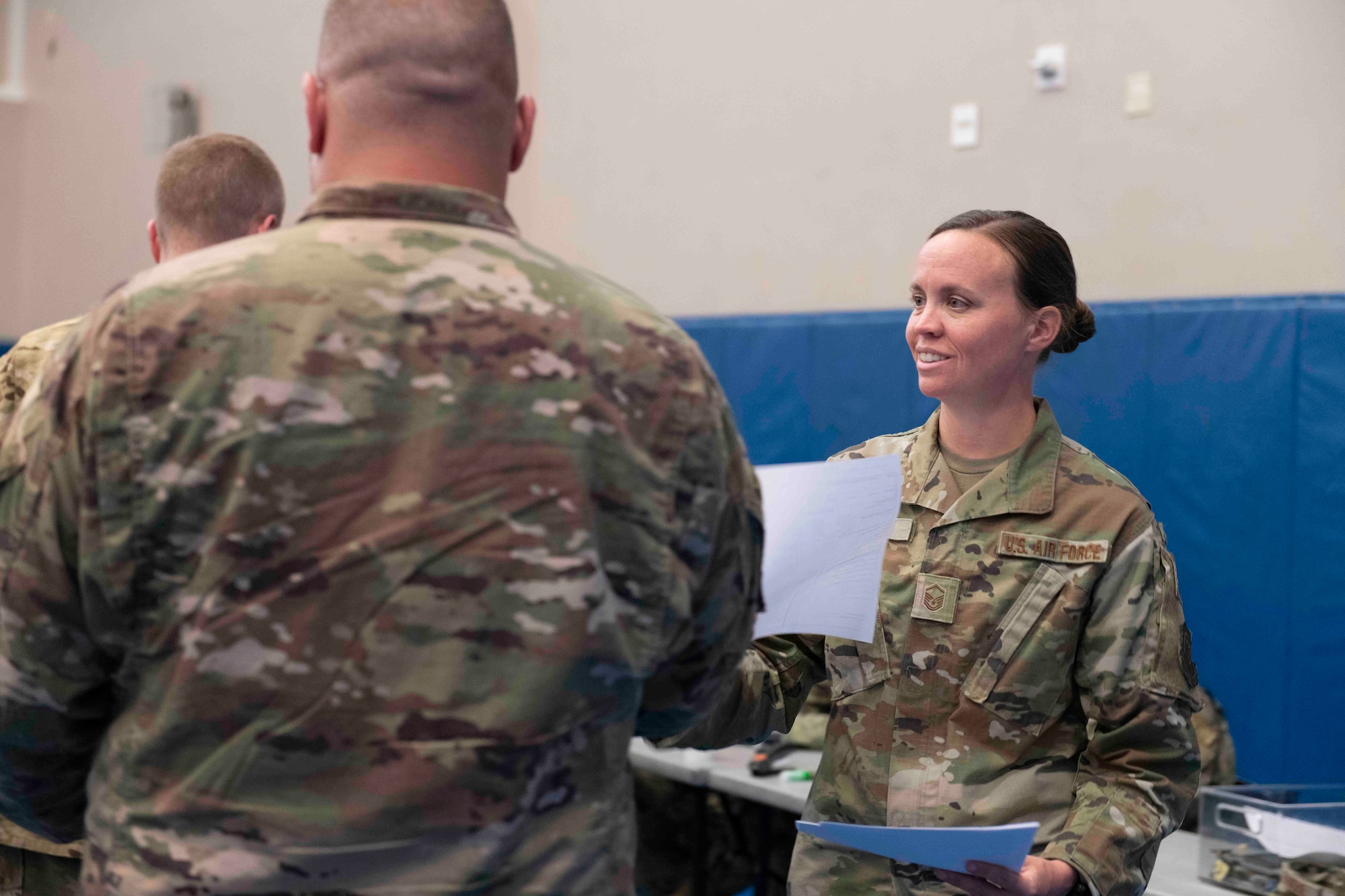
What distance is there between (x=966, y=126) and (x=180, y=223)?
10.2ft

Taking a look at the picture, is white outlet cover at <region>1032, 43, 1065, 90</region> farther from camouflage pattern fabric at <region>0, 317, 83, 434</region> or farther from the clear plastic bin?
camouflage pattern fabric at <region>0, 317, 83, 434</region>

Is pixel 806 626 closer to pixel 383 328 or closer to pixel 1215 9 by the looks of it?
pixel 383 328

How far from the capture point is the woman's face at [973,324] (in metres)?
1.59

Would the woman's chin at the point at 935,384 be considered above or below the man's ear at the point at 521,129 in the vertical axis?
below

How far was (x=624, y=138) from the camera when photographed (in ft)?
17.5

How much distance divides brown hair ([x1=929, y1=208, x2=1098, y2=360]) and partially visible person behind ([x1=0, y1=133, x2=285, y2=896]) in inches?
39.2

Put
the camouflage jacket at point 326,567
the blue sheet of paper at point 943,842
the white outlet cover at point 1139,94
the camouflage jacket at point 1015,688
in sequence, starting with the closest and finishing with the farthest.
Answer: the camouflage jacket at point 326,567
the blue sheet of paper at point 943,842
the camouflage jacket at point 1015,688
the white outlet cover at point 1139,94

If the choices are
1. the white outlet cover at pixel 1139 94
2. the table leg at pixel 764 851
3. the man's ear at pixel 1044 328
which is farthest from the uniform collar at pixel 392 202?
the white outlet cover at pixel 1139 94

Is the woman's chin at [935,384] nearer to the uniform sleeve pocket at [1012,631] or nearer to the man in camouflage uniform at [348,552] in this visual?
the uniform sleeve pocket at [1012,631]

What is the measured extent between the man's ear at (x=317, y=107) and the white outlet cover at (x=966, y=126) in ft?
11.9

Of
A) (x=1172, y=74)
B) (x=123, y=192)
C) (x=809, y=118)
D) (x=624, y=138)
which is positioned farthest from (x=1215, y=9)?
(x=123, y=192)

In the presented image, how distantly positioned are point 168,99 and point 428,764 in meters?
7.62

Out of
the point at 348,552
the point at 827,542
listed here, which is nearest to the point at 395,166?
the point at 348,552

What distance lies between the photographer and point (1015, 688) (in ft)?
4.75
